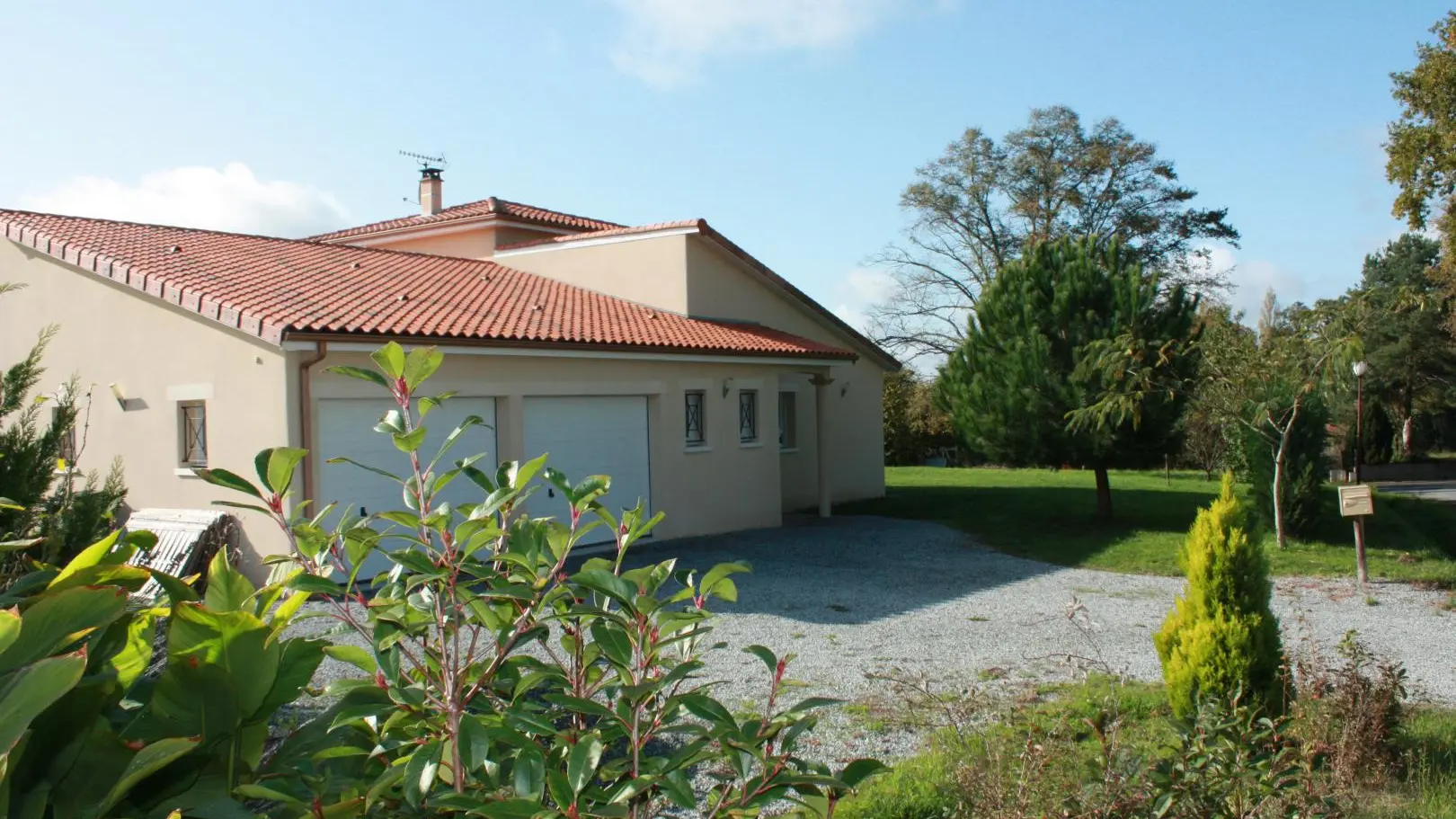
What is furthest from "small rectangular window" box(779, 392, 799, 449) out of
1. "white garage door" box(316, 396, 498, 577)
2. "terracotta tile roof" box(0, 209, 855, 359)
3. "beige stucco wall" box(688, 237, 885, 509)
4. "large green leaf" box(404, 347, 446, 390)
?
"large green leaf" box(404, 347, 446, 390)

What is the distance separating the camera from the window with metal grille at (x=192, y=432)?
1376cm

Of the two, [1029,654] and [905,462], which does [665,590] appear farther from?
[905,462]

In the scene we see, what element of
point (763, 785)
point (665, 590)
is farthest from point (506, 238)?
point (763, 785)

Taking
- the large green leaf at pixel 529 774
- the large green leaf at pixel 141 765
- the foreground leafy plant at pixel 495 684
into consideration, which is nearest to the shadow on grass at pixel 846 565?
the foreground leafy plant at pixel 495 684

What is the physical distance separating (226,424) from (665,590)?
18.3ft

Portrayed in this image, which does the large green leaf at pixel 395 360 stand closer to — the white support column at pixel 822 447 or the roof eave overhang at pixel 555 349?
the roof eave overhang at pixel 555 349

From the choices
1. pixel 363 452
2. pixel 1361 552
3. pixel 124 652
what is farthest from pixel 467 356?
pixel 124 652

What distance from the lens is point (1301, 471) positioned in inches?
644

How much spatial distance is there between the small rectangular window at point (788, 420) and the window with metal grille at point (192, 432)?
11153 millimetres

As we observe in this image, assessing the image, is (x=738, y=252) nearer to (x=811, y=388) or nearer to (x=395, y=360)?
(x=811, y=388)

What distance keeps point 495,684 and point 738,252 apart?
18.1 meters

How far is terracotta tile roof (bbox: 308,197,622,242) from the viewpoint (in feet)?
77.4

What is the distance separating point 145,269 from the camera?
13930mm

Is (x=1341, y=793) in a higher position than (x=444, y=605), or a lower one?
lower
